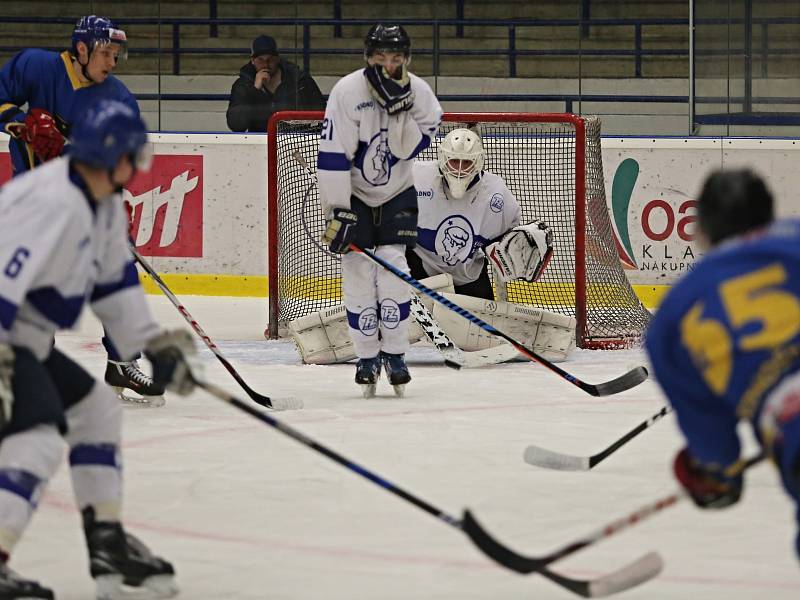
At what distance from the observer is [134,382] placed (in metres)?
4.74

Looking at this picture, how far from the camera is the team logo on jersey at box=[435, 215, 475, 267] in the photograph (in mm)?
6027

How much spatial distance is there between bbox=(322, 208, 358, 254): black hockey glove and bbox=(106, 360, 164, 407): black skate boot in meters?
0.69

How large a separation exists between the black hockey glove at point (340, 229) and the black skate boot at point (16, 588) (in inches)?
94.6

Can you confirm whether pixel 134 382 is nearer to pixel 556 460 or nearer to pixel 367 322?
pixel 367 322

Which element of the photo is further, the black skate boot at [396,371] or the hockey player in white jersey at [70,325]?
the black skate boot at [396,371]

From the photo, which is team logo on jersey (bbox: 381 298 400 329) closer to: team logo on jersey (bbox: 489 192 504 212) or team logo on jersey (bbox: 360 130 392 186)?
team logo on jersey (bbox: 360 130 392 186)

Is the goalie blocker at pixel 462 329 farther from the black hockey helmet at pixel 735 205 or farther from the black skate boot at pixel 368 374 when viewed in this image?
the black hockey helmet at pixel 735 205

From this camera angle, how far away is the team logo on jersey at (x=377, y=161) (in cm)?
484

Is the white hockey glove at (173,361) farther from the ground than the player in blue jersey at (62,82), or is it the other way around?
the player in blue jersey at (62,82)

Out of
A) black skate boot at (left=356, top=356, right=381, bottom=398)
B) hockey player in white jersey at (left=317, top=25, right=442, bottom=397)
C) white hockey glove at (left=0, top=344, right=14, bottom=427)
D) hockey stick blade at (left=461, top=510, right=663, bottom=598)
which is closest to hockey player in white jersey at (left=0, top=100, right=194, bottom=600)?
white hockey glove at (left=0, top=344, right=14, bottom=427)

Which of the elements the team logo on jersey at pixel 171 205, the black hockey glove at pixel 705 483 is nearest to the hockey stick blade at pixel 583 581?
the black hockey glove at pixel 705 483

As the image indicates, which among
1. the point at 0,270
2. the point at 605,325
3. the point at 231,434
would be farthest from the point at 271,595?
the point at 605,325

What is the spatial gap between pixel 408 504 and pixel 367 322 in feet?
5.47

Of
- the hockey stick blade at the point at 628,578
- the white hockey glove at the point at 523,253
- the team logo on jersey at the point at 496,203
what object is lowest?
the hockey stick blade at the point at 628,578
